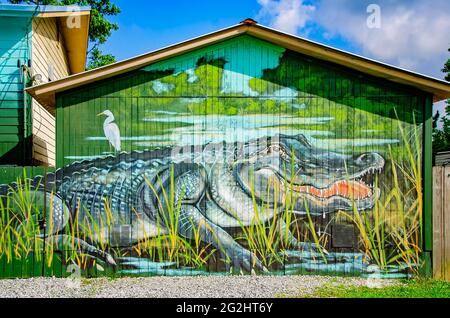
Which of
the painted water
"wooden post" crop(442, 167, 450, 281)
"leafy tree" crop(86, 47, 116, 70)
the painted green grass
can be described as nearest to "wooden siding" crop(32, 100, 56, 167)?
the painted water

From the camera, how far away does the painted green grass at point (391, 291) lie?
20.2 feet

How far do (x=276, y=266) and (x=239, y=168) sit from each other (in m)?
1.90

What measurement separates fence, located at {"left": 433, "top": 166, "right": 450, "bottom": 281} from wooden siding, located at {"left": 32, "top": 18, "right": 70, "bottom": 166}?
8.18 meters

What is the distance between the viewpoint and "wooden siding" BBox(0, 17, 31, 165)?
832cm

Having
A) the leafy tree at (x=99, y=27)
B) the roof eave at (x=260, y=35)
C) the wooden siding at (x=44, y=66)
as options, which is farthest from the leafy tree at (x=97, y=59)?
the roof eave at (x=260, y=35)

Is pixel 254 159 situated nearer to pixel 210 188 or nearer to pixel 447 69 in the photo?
pixel 210 188

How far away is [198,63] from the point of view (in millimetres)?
7211

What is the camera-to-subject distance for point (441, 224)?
7102 mm

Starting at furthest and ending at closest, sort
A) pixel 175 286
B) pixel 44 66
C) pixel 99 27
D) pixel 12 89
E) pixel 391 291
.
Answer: pixel 99 27
pixel 44 66
pixel 12 89
pixel 175 286
pixel 391 291

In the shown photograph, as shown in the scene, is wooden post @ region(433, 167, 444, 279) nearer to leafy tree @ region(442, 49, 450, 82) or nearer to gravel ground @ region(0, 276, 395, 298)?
gravel ground @ region(0, 276, 395, 298)

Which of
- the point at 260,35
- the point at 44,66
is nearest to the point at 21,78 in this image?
the point at 44,66

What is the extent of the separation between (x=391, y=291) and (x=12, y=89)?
8387 mm

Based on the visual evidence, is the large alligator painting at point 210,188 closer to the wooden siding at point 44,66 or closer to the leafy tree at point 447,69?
the wooden siding at point 44,66

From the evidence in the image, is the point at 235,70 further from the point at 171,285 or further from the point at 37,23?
the point at 37,23
